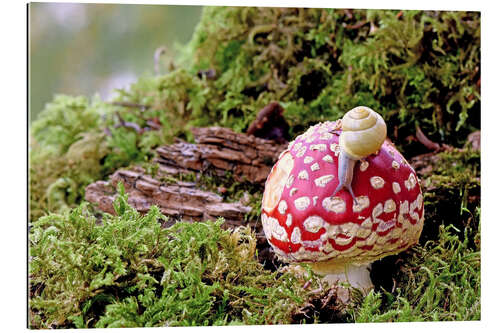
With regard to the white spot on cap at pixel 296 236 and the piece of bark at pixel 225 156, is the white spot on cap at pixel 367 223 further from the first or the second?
the piece of bark at pixel 225 156

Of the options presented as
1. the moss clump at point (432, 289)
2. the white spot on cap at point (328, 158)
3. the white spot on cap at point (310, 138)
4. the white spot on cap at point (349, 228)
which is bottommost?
the moss clump at point (432, 289)

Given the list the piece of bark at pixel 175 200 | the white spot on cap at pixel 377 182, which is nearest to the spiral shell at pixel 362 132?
the white spot on cap at pixel 377 182

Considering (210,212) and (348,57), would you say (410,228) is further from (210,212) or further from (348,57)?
(348,57)

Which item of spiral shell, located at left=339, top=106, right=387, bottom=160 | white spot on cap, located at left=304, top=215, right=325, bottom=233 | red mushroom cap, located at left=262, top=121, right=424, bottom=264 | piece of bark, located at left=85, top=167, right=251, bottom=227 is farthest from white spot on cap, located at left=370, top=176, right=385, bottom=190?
piece of bark, located at left=85, top=167, right=251, bottom=227

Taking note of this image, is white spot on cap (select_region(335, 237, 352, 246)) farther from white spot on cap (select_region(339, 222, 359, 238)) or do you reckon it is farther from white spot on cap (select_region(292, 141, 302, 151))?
white spot on cap (select_region(292, 141, 302, 151))

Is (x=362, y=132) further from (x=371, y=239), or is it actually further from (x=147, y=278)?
(x=147, y=278)

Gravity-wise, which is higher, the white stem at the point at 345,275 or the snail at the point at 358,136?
the snail at the point at 358,136
